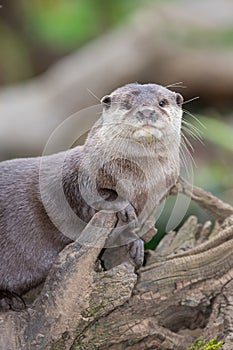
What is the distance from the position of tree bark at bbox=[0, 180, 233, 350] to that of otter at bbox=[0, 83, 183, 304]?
4.3 inches

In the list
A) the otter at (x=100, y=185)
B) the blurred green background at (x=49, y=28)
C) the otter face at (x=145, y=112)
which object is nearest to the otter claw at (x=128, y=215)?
the otter at (x=100, y=185)

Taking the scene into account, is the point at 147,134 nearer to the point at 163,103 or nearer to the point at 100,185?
the point at 163,103

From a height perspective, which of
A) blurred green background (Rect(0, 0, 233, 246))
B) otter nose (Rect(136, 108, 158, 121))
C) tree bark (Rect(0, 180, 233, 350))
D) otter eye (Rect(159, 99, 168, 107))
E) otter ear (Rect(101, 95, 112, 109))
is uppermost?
blurred green background (Rect(0, 0, 233, 246))

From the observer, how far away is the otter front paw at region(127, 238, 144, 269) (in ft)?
8.38

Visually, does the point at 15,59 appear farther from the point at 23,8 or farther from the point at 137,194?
the point at 137,194

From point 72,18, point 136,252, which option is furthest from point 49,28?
point 136,252

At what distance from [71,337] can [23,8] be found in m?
7.67

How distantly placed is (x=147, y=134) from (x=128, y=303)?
0.63 m

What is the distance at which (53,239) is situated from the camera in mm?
2617

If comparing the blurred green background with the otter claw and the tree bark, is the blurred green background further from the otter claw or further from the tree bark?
the otter claw

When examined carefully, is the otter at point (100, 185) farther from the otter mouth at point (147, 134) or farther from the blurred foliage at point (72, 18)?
the blurred foliage at point (72, 18)

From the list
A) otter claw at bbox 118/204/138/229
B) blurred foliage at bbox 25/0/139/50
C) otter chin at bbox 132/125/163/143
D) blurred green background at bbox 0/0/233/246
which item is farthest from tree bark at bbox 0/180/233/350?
blurred foliage at bbox 25/0/139/50

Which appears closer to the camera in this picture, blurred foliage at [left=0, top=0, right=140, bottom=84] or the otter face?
the otter face

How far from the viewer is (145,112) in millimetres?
2350
